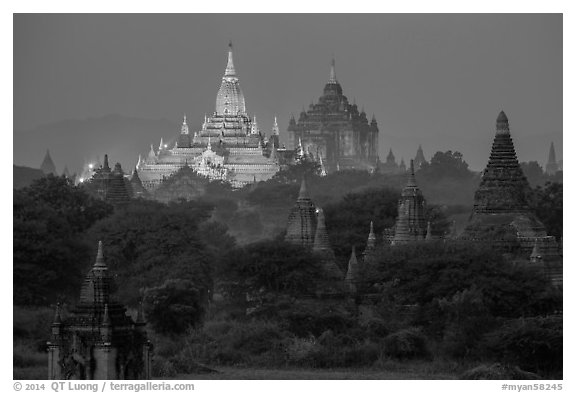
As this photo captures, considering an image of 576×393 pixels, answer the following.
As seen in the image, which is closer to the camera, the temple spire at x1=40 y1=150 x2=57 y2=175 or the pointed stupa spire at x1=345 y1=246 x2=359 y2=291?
the pointed stupa spire at x1=345 y1=246 x2=359 y2=291

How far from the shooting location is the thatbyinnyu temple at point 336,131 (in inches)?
4801

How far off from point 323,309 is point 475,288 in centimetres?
306

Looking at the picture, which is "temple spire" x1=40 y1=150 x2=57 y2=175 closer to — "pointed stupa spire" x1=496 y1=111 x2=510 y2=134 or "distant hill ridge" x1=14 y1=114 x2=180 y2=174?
"distant hill ridge" x1=14 y1=114 x2=180 y2=174

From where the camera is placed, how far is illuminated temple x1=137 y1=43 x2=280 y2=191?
358 feet

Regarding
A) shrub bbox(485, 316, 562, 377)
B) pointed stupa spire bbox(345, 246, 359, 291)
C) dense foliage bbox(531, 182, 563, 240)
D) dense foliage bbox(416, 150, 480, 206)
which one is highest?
dense foliage bbox(416, 150, 480, 206)

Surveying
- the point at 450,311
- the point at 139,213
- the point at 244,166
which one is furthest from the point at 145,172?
the point at 450,311

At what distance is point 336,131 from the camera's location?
406ft

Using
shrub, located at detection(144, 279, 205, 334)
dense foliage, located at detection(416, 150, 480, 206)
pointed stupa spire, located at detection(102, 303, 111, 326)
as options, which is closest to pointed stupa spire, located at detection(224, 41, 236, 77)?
dense foliage, located at detection(416, 150, 480, 206)

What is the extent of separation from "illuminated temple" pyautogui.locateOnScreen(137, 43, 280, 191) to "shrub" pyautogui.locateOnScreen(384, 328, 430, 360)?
58.2 m

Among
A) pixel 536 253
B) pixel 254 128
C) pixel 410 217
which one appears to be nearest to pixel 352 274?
pixel 536 253

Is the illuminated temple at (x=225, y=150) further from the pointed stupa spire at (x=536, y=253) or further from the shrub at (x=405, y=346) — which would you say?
the shrub at (x=405, y=346)

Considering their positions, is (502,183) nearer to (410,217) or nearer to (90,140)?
(410,217)

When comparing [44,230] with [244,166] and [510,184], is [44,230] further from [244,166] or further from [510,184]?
[244,166]

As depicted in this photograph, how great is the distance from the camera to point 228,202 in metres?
97.7
